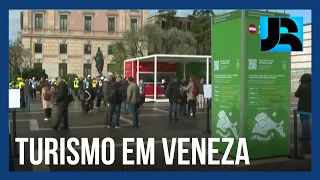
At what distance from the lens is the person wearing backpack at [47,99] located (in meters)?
7.49

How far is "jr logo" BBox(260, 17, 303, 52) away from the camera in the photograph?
5.77 metres

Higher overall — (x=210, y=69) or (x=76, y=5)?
(x=76, y=5)

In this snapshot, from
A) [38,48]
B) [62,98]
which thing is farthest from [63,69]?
[62,98]

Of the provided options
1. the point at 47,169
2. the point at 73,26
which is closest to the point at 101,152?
the point at 47,169

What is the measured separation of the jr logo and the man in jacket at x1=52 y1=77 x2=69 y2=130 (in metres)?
3.08

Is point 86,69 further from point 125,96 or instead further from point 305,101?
point 305,101

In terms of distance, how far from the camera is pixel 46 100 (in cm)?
886

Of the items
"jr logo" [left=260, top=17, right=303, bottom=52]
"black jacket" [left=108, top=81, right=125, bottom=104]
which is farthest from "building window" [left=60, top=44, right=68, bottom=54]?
"jr logo" [left=260, top=17, right=303, bottom=52]

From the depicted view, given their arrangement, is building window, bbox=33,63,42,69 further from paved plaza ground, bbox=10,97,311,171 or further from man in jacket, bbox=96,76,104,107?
man in jacket, bbox=96,76,104,107

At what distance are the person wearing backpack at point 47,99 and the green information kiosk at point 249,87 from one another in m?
2.80

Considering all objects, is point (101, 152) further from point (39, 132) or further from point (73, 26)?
point (73, 26)

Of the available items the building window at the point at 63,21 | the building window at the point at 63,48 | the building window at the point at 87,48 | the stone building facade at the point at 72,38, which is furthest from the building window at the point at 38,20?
the building window at the point at 87,48

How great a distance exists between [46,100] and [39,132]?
2.28 metres

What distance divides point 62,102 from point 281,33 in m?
4.62
